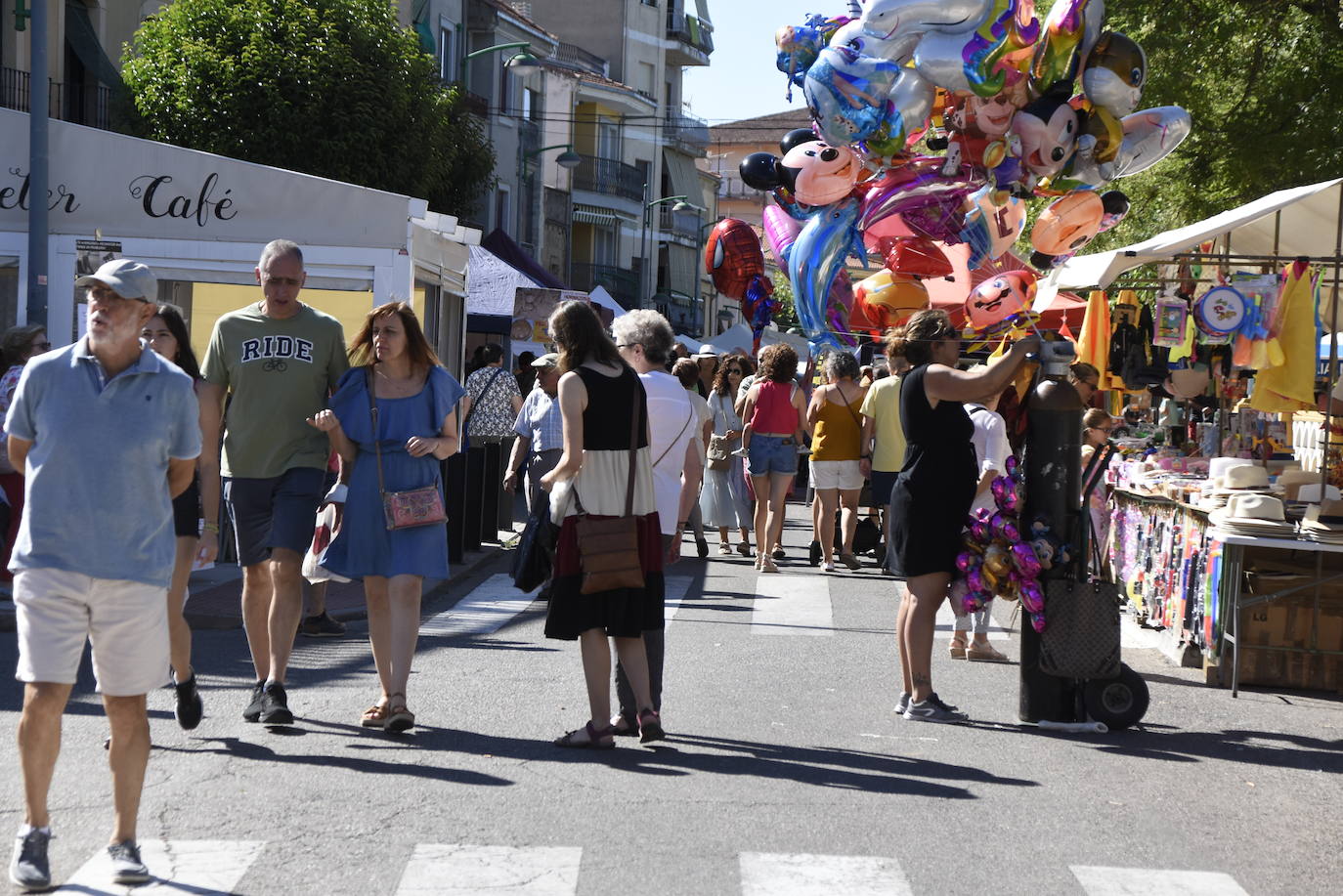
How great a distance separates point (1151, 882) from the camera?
5.22m

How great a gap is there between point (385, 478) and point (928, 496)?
94.3 inches

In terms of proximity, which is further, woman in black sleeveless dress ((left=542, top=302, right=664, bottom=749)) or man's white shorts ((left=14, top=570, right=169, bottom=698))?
woman in black sleeveless dress ((left=542, top=302, right=664, bottom=749))

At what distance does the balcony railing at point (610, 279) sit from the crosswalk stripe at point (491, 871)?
5239 centimetres

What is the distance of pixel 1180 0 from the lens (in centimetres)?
2028

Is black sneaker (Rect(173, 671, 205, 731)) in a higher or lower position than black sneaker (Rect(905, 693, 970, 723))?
higher

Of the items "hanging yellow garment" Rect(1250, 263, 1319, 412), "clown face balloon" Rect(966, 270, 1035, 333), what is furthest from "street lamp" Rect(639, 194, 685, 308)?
"hanging yellow garment" Rect(1250, 263, 1319, 412)

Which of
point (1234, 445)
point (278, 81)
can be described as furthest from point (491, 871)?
point (278, 81)

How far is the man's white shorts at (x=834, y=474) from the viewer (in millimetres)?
14234

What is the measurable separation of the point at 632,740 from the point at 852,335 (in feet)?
36.6

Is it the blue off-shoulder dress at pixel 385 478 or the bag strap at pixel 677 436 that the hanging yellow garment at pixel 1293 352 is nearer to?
the bag strap at pixel 677 436

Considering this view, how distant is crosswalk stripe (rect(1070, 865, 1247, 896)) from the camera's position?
5.12 m

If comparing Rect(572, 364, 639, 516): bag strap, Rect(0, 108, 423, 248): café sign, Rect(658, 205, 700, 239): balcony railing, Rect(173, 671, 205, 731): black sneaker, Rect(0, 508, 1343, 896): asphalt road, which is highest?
Rect(658, 205, 700, 239): balcony railing

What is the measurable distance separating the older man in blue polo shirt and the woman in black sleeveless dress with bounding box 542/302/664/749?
2197mm

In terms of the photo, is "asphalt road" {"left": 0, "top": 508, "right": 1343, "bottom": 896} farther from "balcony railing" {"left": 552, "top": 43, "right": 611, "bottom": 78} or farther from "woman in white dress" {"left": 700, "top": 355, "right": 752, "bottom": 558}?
"balcony railing" {"left": 552, "top": 43, "right": 611, "bottom": 78}
